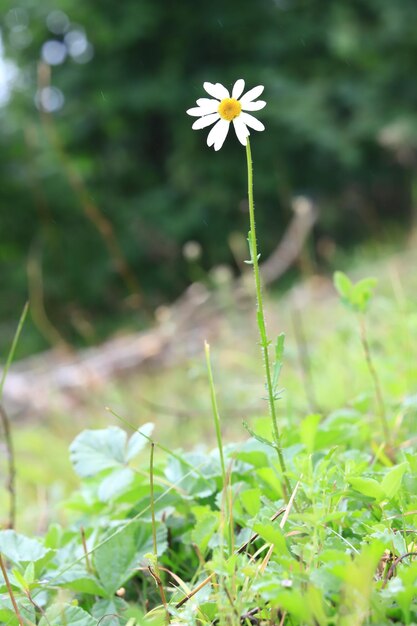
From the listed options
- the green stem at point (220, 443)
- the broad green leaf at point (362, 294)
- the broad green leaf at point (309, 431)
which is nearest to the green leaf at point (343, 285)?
the broad green leaf at point (362, 294)

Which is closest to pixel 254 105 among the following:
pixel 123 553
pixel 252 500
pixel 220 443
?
pixel 220 443

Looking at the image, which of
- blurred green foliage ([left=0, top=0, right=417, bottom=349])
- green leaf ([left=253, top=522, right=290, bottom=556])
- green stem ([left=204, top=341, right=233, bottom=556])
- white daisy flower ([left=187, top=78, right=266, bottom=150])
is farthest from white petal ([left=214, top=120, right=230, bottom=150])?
blurred green foliage ([left=0, top=0, right=417, bottom=349])

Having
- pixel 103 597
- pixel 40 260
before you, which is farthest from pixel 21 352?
pixel 103 597

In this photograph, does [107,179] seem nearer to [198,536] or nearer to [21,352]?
[21,352]

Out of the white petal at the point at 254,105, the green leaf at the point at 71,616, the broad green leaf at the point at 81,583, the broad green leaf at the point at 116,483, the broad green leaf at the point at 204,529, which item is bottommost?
the green leaf at the point at 71,616

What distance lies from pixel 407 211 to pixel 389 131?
7.92 ft

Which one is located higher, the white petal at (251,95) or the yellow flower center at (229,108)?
the white petal at (251,95)

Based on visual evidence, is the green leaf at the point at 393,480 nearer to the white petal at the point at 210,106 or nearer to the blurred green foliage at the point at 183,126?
the white petal at the point at 210,106

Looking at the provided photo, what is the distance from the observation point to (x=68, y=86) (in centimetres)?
864

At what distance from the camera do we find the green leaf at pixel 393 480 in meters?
0.81

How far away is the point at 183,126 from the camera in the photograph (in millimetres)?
8766

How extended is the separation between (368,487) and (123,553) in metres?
0.35

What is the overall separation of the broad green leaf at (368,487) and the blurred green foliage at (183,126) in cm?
714

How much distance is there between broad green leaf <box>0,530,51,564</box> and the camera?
3.09 ft
